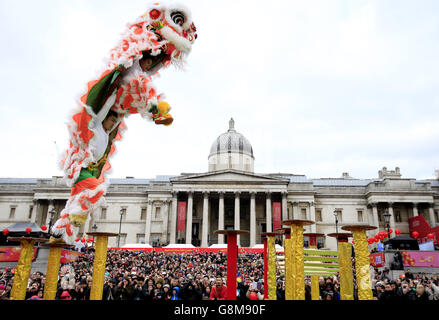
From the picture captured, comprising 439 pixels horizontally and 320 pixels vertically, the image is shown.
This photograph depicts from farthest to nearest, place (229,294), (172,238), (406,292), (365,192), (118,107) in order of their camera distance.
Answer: (365,192) < (172,238) < (406,292) < (229,294) < (118,107)

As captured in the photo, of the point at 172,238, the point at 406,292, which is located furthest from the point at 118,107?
the point at 172,238

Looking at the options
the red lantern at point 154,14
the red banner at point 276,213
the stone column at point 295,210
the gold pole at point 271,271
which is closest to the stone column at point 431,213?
the stone column at point 295,210

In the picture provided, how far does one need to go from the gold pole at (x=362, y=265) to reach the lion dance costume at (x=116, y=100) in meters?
4.21

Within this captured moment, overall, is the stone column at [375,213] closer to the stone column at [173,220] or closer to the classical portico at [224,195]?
the classical portico at [224,195]

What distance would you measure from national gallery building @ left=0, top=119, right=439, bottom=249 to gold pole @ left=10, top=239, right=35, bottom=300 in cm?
4025

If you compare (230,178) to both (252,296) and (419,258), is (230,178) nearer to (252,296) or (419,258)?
(419,258)

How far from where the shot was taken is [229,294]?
254 inches

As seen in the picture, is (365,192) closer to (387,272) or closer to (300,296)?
(387,272)

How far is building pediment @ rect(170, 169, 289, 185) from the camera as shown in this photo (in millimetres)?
48281

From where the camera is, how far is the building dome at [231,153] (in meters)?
56.7

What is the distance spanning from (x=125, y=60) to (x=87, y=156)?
1.55 metres

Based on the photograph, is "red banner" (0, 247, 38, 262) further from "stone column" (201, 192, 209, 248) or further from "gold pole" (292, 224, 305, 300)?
"stone column" (201, 192, 209, 248)

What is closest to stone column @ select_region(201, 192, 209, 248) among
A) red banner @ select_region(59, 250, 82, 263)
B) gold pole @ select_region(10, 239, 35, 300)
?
red banner @ select_region(59, 250, 82, 263)
